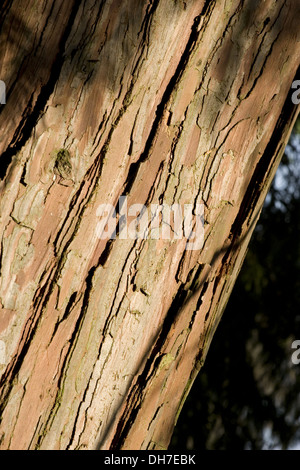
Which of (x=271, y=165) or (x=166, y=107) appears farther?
(x=271, y=165)

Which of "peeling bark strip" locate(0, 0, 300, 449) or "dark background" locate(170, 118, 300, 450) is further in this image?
"dark background" locate(170, 118, 300, 450)

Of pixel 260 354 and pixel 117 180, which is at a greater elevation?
pixel 117 180

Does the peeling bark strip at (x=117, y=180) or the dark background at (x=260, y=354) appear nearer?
the peeling bark strip at (x=117, y=180)

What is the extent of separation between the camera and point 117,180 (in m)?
1.14

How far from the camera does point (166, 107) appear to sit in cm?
116

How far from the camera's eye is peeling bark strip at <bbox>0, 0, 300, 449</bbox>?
1077mm

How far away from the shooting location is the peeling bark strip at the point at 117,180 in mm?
1077

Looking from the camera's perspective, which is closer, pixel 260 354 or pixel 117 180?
pixel 117 180
